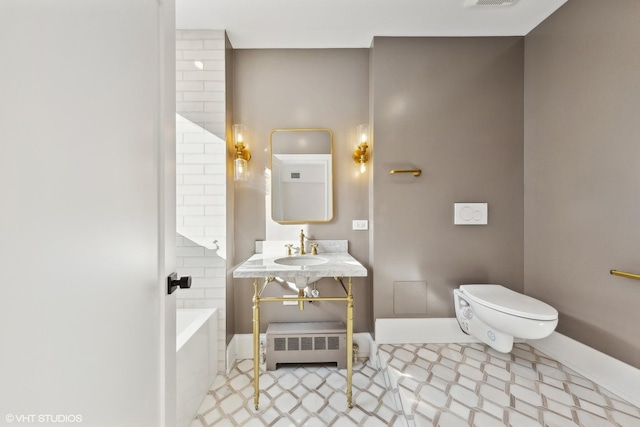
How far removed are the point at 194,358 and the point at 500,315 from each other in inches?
72.4

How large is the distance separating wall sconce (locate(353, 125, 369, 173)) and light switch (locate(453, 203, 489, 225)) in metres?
0.77

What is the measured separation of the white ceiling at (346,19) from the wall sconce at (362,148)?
0.69m

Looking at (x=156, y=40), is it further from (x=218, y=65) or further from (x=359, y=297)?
(x=359, y=297)

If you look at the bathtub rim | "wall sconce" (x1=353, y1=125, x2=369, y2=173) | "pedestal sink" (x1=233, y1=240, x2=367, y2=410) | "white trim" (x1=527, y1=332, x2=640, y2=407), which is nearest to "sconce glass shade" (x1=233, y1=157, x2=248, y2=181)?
"pedestal sink" (x1=233, y1=240, x2=367, y2=410)

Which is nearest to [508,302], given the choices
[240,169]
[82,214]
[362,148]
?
[362,148]

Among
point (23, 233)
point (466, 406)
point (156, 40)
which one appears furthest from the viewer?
point (466, 406)

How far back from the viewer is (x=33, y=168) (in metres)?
0.44

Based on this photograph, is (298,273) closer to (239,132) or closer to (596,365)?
(239,132)

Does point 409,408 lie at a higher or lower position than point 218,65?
lower

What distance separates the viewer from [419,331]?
7.23 ft

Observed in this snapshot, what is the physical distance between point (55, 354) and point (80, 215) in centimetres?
23

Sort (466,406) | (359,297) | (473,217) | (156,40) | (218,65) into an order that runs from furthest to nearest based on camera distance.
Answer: (359,297)
(473,217)
(218,65)
(466,406)
(156,40)

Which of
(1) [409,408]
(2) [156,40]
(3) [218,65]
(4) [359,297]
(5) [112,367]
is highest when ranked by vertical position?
(3) [218,65]

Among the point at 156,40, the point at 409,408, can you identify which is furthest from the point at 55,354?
the point at 409,408
